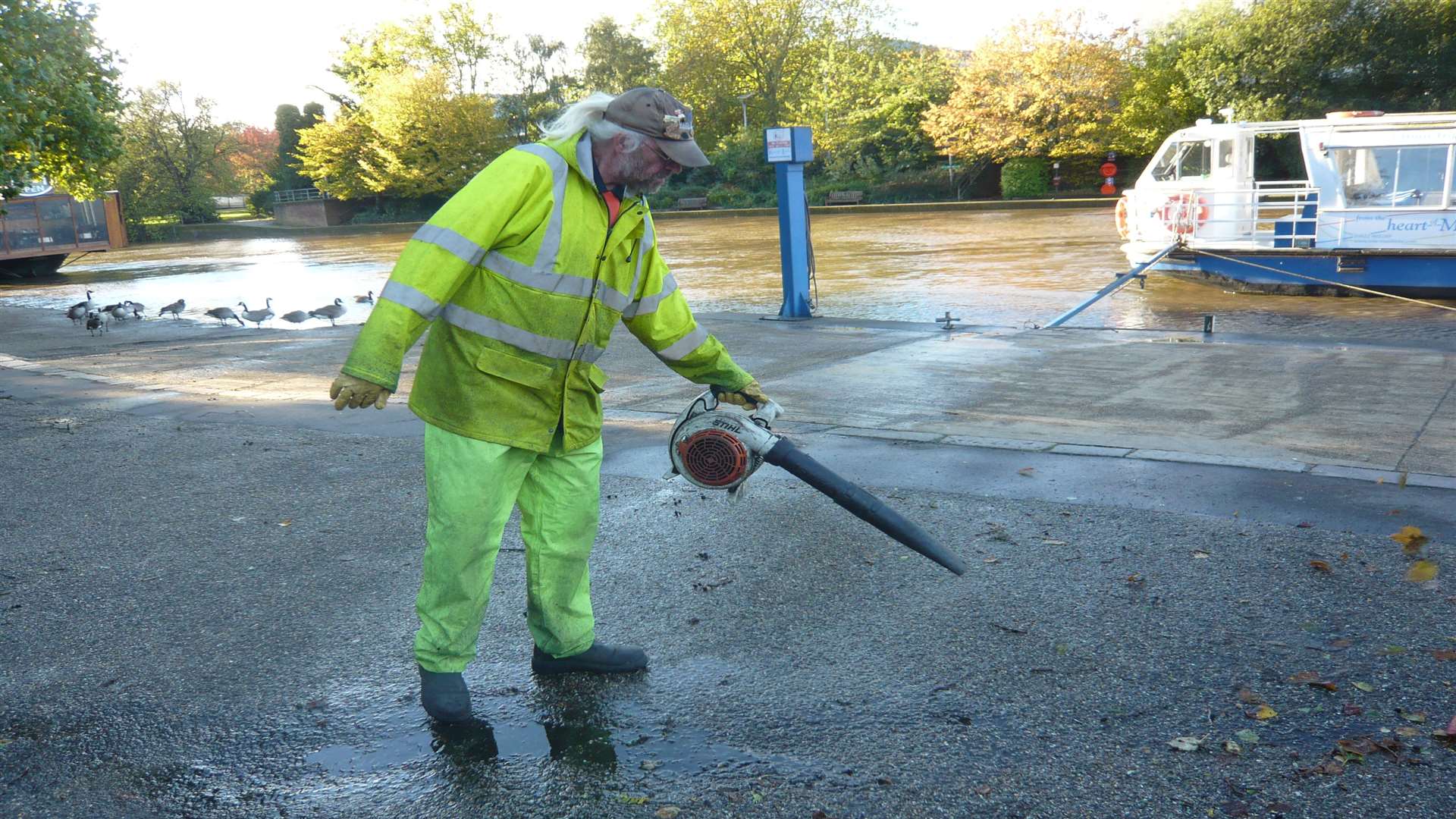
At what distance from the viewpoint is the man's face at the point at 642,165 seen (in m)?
3.25

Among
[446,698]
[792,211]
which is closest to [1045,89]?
[792,211]

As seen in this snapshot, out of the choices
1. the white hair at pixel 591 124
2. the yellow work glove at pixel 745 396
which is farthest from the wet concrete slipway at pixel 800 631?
the white hair at pixel 591 124

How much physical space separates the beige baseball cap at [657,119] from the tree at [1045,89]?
39.7 m

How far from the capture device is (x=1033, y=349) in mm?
10828

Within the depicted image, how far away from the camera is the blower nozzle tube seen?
3658 mm

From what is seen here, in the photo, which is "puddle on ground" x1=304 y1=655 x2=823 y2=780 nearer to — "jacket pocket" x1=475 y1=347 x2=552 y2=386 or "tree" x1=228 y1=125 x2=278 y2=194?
"jacket pocket" x1=475 y1=347 x2=552 y2=386

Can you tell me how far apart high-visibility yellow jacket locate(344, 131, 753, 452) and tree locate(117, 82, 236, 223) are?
60267mm

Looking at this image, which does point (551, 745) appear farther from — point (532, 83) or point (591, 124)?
point (532, 83)

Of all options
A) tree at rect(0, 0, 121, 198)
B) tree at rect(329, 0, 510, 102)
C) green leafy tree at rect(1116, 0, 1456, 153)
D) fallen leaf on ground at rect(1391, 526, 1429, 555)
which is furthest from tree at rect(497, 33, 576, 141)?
fallen leaf on ground at rect(1391, 526, 1429, 555)

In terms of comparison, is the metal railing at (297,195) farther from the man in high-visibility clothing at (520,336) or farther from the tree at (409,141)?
the man in high-visibility clothing at (520,336)

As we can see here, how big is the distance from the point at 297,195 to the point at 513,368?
66.7 metres

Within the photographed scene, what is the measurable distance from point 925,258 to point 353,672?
20.8 meters

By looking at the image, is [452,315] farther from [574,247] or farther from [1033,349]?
[1033,349]

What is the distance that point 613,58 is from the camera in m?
59.2
